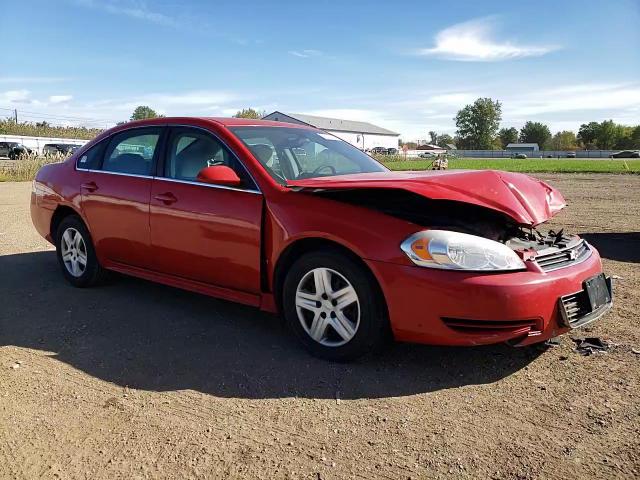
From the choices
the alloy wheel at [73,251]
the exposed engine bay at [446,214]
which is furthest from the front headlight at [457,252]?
the alloy wheel at [73,251]

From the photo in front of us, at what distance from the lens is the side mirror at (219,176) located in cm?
375

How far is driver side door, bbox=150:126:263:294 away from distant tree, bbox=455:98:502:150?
450ft

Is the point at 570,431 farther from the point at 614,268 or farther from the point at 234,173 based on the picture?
the point at 614,268

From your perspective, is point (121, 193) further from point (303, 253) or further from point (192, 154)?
point (303, 253)

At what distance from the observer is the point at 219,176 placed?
3.76 metres

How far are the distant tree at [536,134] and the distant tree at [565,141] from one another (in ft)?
13.8

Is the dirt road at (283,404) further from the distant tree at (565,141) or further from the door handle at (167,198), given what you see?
the distant tree at (565,141)

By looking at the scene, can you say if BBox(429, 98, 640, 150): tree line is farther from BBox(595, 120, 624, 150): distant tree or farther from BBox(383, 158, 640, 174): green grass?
BBox(383, 158, 640, 174): green grass

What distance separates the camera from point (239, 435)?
267 cm

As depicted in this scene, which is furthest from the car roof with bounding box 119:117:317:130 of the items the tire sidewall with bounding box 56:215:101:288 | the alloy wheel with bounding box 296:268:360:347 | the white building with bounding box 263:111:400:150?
the white building with bounding box 263:111:400:150

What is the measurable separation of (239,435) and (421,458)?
89cm

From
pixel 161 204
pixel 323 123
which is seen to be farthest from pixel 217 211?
pixel 323 123

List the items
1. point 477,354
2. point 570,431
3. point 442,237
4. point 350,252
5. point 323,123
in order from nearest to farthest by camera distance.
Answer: point 570,431 → point 442,237 → point 350,252 → point 477,354 → point 323,123

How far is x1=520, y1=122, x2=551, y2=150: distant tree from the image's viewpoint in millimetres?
134500
